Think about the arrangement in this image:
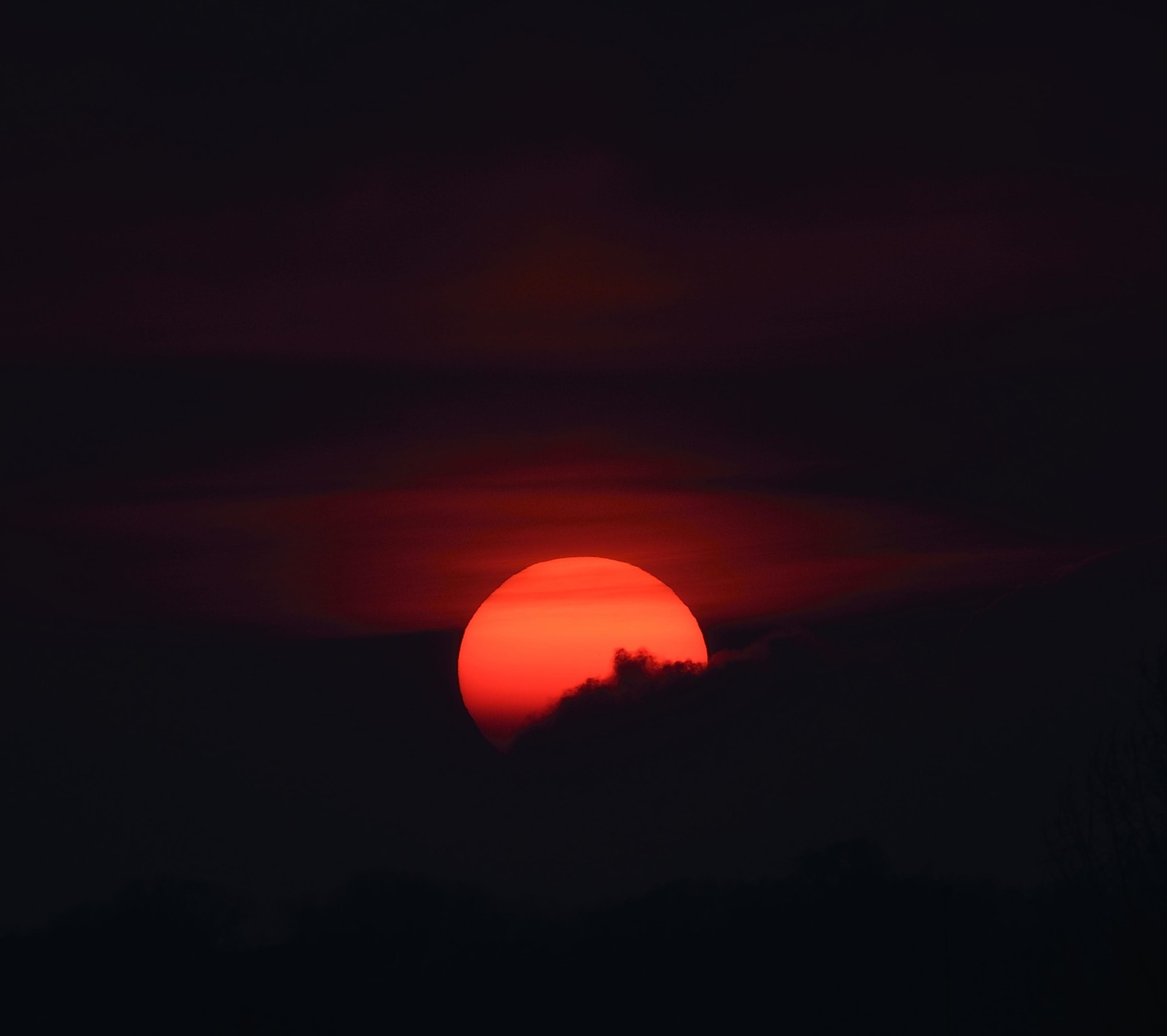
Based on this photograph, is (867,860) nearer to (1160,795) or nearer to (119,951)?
(119,951)

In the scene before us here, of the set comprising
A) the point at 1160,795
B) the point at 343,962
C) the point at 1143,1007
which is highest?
the point at 343,962

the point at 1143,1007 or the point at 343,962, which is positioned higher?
the point at 343,962

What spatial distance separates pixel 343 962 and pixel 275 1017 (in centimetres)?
344

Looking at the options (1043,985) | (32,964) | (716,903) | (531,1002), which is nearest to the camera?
(1043,985)

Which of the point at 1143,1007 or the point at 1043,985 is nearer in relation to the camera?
the point at 1143,1007

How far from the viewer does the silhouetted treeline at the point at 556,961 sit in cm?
4378

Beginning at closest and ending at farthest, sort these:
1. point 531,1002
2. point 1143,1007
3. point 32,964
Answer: point 1143,1007
point 32,964
point 531,1002

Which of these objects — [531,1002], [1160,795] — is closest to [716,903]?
[531,1002]

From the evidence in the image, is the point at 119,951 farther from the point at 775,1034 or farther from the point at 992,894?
the point at 992,894

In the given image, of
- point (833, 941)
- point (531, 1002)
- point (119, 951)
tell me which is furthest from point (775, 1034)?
point (119, 951)

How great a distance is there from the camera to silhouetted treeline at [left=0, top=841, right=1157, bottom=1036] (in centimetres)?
4378

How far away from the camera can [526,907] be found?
52906 millimetres

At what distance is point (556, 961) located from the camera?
160 ft

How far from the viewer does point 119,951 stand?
4478 centimetres
